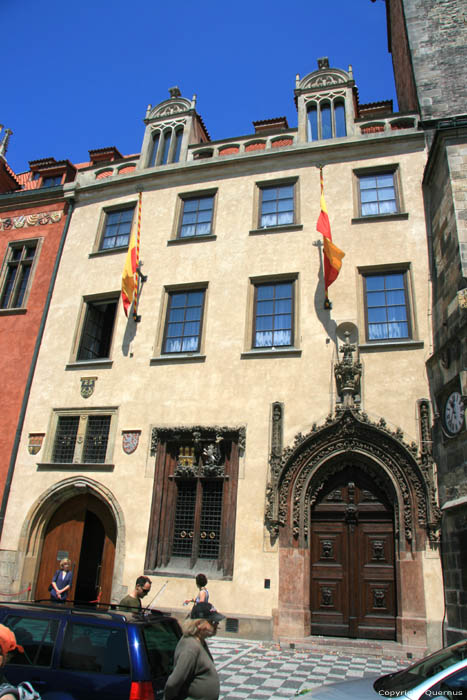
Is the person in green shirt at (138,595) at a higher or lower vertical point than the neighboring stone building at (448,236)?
lower

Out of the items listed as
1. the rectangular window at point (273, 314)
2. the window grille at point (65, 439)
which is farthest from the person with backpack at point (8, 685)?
the window grille at point (65, 439)

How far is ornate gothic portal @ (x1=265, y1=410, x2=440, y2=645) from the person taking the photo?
32.4 ft

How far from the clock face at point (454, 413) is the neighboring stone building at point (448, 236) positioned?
19 mm

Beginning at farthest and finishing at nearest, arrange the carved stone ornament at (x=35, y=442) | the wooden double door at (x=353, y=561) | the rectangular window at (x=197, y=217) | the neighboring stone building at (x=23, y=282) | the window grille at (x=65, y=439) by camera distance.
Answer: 1. the rectangular window at (x=197, y=217)
2. the neighboring stone building at (x=23, y=282)
3. the carved stone ornament at (x=35, y=442)
4. the window grille at (x=65, y=439)
5. the wooden double door at (x=353, y=561)

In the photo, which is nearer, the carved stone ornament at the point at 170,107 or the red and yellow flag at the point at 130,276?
the red and yellow flag at the point at 130,276

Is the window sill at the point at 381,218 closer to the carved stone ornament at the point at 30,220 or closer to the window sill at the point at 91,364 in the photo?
the window sill at the point at 91,364

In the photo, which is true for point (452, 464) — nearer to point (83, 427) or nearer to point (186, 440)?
point (186, 440)

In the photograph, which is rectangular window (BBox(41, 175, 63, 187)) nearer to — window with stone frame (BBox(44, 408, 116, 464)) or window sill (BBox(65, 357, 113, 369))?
window sill (BBox(65, 357, 113, 369))

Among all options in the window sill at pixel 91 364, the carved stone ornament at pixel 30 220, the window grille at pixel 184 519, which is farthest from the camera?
the carved stone ornament at pixel 30 220

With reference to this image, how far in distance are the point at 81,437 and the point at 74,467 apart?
781 millimetres

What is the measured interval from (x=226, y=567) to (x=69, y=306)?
880 centimetres

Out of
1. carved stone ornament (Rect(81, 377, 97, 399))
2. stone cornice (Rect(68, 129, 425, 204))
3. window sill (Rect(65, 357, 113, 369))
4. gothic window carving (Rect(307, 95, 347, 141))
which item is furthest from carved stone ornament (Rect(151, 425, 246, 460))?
gothic window carving (Rect(307, 95, 347, 141))

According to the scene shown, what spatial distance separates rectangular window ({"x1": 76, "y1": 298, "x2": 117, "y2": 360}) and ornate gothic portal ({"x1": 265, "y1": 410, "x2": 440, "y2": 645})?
21.3 ft

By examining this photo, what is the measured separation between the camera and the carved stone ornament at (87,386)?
13523 millimetres
